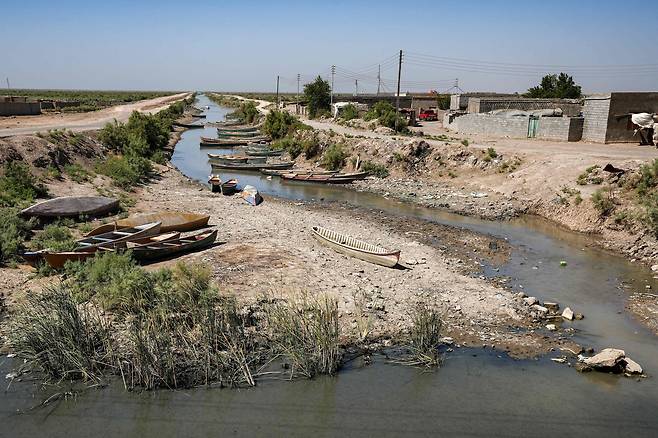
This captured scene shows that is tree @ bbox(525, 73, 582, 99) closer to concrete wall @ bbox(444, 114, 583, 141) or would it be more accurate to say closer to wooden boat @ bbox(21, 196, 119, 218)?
concrete wall @ bbox(444, 114, 583, 141)

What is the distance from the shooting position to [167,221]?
737 inches

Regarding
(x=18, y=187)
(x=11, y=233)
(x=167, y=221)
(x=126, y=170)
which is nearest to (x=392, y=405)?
(x=167, y=221)

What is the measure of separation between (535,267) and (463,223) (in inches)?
249

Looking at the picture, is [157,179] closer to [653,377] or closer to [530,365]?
[530,365]

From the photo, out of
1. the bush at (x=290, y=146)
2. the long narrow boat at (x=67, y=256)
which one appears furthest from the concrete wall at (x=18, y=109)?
the long narrow boat at (x=67, y=256)

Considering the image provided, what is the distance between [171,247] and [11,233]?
5.16 metres

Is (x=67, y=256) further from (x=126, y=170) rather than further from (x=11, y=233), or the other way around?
(x=126, y=170)

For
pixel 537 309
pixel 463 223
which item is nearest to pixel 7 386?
pixel 537 309

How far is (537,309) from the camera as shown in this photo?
13469 mm

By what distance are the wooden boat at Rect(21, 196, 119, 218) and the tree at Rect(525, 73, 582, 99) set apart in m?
57.1

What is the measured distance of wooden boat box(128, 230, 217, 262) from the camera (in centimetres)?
1533

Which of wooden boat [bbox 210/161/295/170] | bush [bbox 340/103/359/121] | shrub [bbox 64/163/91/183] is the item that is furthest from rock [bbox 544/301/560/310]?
bush [bbox 340/103/359/121]

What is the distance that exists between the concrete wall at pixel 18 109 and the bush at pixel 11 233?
36466mm

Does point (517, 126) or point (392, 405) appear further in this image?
point (517, 126)
